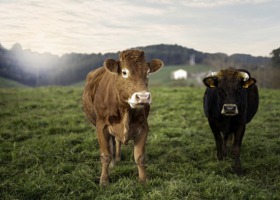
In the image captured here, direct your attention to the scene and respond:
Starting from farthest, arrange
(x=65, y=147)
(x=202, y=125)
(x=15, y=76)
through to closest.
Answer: (x=15, y=76)
(x=202, y=125)
(x=65, y=147)

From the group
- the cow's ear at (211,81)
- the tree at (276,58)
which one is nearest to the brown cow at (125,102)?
the cow's ear at (211,81)

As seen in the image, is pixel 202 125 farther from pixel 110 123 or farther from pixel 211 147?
pixel 110 123

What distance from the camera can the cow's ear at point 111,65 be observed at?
538 centimetres

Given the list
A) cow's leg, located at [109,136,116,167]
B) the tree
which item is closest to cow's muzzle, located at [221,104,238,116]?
cow's leg, located at [109,136,116,167]

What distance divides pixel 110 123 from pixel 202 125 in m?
6.14

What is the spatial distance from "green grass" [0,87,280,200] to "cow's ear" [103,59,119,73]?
1663mm

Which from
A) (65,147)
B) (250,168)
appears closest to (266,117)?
(250,168)

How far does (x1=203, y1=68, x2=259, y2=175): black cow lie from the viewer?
709 cm

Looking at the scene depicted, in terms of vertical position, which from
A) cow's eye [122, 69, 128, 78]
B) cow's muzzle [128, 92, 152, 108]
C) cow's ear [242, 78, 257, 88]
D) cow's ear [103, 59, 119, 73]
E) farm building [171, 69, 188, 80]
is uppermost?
cow's ear [103, 59, 119, 73]

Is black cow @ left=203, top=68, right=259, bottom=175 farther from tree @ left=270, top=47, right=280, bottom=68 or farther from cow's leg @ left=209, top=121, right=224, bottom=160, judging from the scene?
tree @ left=270, top=47, right=280, bottom=68

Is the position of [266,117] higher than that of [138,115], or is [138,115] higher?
[138,115]

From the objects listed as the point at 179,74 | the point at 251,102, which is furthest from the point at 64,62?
the point at 251,102

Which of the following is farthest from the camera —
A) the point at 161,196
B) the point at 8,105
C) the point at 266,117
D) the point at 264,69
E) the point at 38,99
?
the point at 264,69

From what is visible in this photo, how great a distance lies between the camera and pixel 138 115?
18.9 ft
